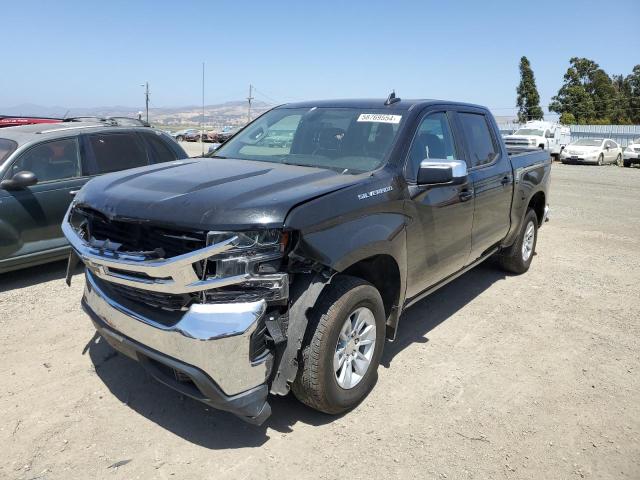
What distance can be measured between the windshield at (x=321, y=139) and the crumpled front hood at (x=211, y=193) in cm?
27

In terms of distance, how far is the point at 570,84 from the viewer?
50750mm

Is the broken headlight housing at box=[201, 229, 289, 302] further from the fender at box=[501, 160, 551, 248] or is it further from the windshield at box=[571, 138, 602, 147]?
the windshield at box=[571, 138, 602, 147]

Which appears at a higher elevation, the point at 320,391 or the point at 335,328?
the point at 335,328

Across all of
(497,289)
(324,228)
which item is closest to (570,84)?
(497,289)

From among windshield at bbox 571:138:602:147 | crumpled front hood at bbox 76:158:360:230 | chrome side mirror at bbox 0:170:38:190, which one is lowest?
windshield at bbox 571:138:602:147

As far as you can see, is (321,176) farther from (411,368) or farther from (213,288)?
(411,368)

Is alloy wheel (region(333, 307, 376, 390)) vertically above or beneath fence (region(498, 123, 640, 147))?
beneath

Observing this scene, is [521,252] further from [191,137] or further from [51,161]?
[191,137]

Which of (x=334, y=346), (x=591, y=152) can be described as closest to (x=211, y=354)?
(x=334, y=346)

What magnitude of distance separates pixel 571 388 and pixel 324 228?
2.27m

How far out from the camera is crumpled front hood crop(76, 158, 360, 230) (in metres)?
2.63

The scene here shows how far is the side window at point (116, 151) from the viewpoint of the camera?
20.7ft

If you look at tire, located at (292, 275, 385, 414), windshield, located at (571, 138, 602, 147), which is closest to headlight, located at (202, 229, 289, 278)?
tire, located at (292, 275, 385, 414)

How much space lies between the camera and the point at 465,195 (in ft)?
14.2
